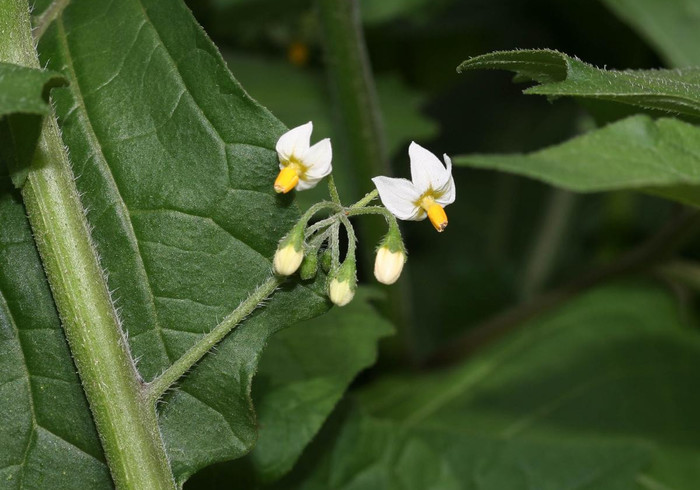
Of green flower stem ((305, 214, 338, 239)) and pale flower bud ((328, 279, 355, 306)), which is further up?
green flower stem ((305, 214, 338, 239))

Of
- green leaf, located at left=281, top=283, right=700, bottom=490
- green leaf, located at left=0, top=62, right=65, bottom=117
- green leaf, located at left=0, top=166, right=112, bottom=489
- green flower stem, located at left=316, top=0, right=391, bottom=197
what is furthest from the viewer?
green flower stem, located at left=316, top=0, right=391, bottom=197

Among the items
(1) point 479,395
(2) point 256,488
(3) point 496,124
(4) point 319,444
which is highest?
(3) point 496,124

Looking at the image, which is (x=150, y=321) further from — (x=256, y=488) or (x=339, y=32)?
(x=339, y=32)

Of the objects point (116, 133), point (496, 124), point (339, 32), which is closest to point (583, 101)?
point (339, 32)

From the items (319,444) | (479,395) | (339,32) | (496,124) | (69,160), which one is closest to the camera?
(69,160)

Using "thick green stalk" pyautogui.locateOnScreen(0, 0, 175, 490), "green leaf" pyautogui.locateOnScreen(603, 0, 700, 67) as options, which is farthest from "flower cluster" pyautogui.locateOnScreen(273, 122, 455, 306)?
"green leaf" pyautogui.locateOnScreen(603, 0, 700, 67)

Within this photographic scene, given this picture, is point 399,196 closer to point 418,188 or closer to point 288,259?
point 418,188

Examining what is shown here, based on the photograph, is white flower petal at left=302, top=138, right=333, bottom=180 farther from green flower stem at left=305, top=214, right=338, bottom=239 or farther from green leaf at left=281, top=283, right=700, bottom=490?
green leaf at left=281, top=283, right=700, bottom=490
